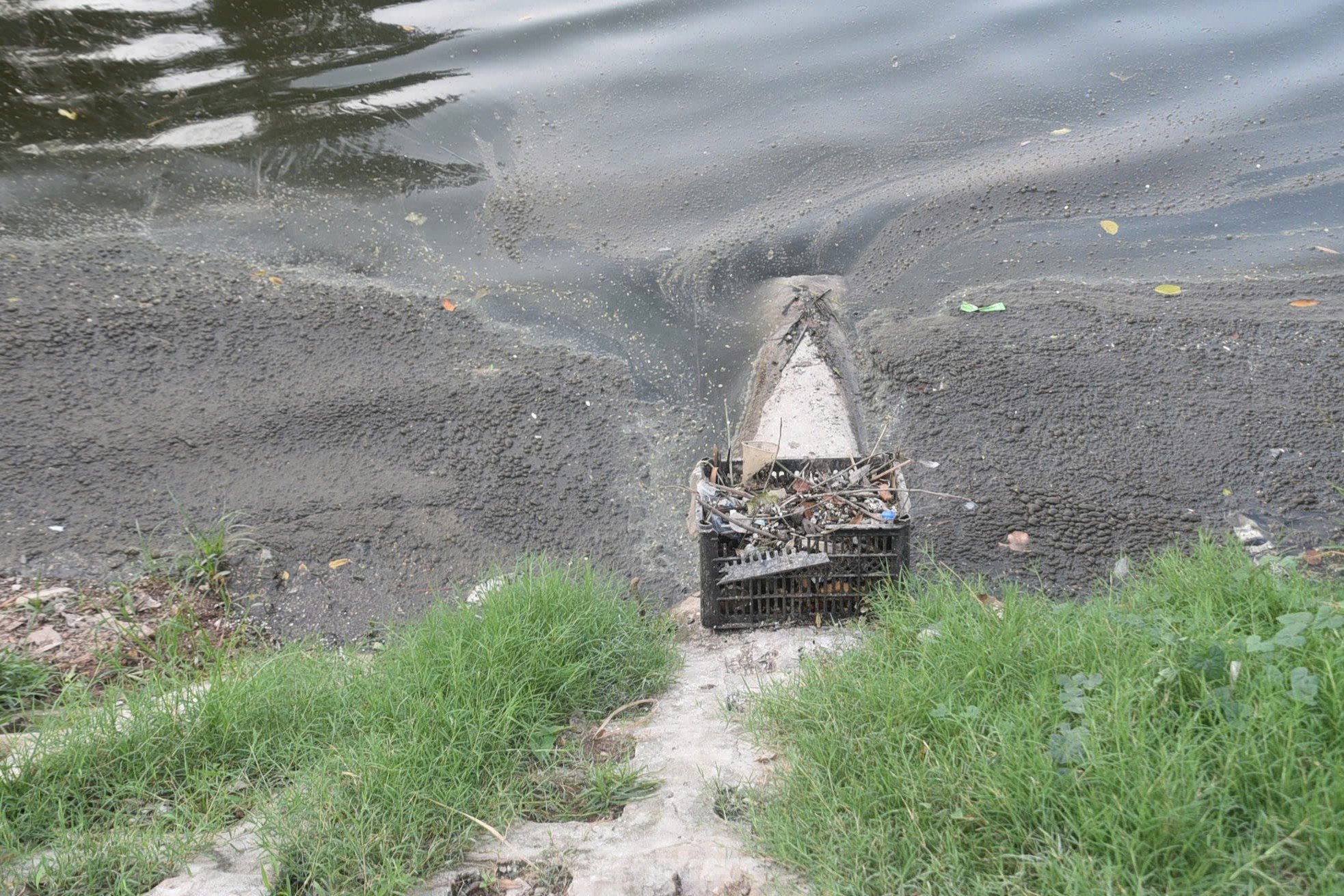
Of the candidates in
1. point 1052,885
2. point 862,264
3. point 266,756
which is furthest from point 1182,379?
point 266,756

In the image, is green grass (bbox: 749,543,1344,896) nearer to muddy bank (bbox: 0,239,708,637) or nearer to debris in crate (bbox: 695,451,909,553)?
debris in crate (bbox: 695,451,909,553)

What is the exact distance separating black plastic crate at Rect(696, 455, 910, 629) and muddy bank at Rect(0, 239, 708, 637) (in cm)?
68

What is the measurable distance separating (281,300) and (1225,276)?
5258mm

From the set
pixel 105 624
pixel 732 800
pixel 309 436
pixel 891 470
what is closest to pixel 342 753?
pixel 732 800

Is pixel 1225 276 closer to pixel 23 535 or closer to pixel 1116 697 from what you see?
pixel 1116 697

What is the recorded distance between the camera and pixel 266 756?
8.97ft

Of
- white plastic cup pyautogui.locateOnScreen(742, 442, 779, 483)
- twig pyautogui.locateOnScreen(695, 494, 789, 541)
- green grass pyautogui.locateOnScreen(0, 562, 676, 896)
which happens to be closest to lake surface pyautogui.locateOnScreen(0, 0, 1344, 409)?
white plastic cup pyautogui.locateOnScreen(742, 442, 779, 483)

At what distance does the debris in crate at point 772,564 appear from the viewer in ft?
10.7

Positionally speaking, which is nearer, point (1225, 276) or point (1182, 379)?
point (1182, 379)

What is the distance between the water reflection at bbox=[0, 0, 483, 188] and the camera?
650 centimetres

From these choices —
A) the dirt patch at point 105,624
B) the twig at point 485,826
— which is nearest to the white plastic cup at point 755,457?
the twig at point 485,826

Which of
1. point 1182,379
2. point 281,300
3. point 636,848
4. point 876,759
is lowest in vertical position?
point 636,848

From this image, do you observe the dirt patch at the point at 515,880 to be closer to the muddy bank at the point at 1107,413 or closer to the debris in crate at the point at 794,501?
the debris in crate at the point at 794,501

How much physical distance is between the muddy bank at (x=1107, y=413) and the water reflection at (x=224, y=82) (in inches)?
137
